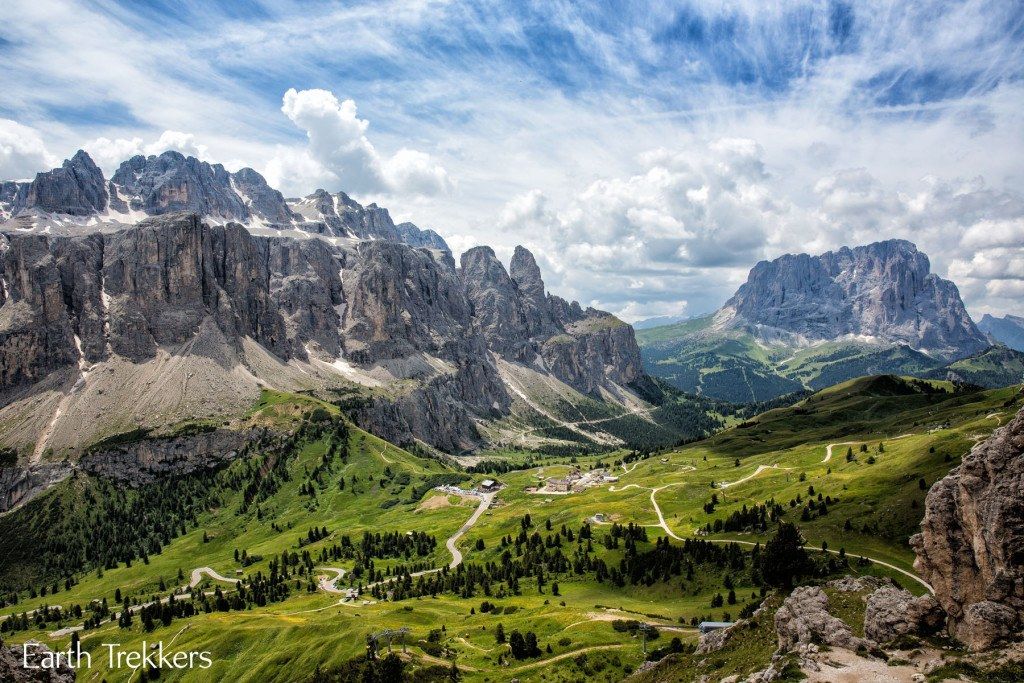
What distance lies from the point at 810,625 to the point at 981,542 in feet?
47.2

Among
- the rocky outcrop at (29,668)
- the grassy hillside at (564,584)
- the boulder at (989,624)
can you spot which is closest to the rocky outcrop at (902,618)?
the boulder at (989,624)

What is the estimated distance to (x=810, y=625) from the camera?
50875 mm

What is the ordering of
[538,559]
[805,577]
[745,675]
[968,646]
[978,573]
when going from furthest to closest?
[538,559]
[805,577]
[745,675]
[978,573]
[968,646]

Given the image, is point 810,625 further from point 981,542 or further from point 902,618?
point 981,542

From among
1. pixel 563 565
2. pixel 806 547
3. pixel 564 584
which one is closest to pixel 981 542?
pixel 806 547


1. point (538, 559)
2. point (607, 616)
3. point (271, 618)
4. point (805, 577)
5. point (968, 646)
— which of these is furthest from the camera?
point (538, 559)

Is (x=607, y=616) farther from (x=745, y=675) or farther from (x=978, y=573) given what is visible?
(x=978, y=573)

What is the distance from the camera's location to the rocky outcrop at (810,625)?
47656 mm

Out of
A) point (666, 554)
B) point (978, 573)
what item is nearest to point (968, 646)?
point (978, 573)

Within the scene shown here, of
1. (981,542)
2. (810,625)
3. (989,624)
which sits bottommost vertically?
(810,625)

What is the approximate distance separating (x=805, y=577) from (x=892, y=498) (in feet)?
176

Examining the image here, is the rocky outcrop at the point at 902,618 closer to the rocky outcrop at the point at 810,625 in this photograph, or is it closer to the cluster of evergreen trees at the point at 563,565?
the rocky outcrop at the point at 810,625

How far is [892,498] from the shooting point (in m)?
124

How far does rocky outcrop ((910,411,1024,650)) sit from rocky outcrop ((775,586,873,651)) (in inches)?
286
